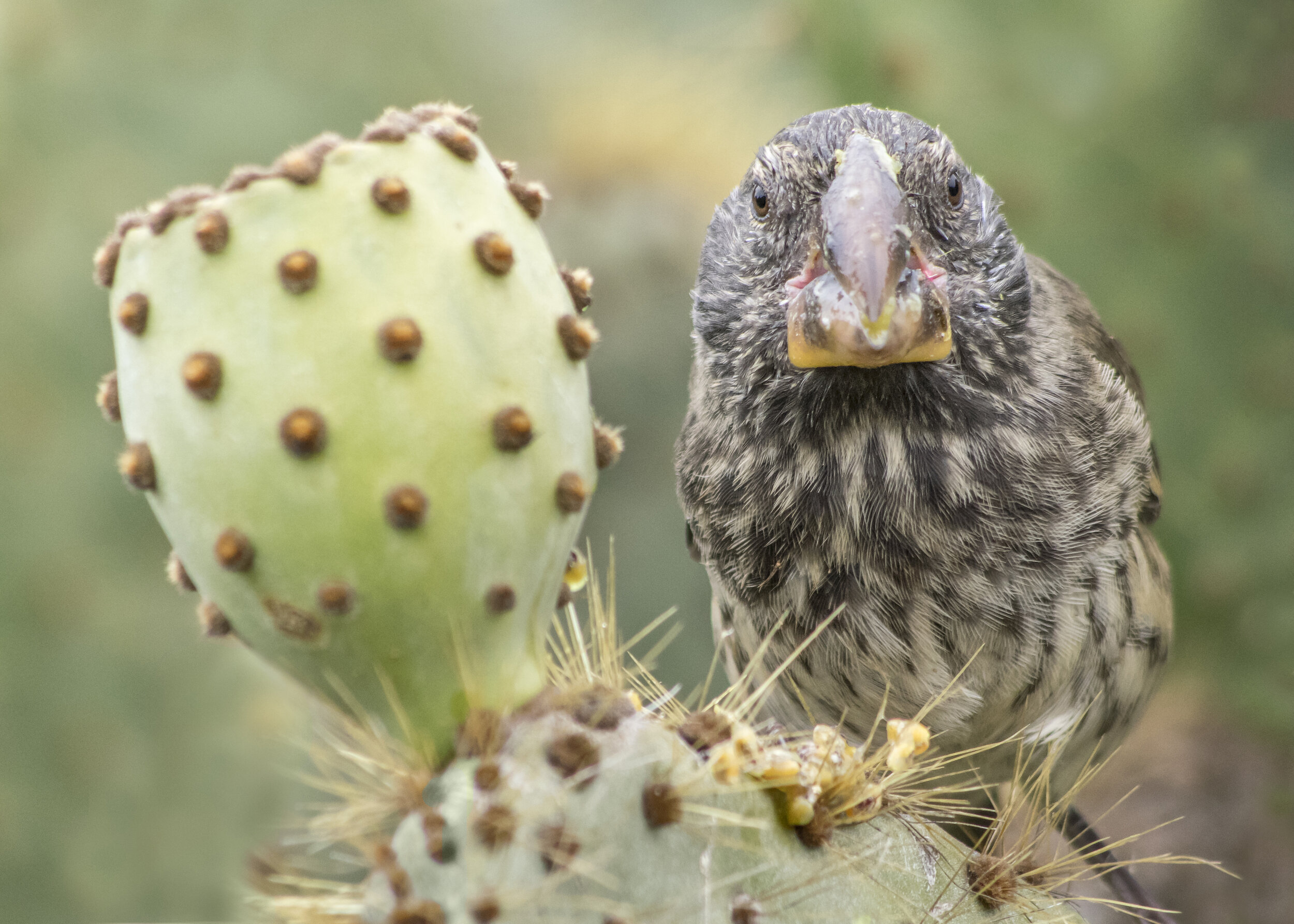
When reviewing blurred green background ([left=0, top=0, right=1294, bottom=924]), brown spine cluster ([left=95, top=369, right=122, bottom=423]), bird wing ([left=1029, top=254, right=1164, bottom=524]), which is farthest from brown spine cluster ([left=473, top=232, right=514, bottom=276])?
blurred green background ([left=0, top=0, right=1294, bottom=924])

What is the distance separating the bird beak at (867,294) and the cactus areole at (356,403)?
384mm

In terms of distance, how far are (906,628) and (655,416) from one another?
1.34 metres

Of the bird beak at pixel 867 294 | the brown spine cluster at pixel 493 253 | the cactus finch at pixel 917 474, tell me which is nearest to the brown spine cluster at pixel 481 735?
the brown spine cluster at pixel 493 253

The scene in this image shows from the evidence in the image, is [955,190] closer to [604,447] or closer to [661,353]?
[604,447]

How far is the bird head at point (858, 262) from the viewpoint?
131 cm

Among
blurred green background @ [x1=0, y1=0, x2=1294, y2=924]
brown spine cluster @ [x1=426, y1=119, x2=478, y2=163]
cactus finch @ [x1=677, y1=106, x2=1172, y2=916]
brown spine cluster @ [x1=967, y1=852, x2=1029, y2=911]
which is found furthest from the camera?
blurred green background @ [x1=0, y1=0, x2=1294, y2=924]

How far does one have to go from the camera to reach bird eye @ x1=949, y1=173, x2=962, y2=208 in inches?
63.1

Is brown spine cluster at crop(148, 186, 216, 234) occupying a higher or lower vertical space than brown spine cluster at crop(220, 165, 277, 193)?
lower

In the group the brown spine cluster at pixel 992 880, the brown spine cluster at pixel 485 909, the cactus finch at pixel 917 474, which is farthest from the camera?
the cactus finch at pixel 917 474

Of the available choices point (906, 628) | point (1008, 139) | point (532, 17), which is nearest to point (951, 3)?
point (1008, 139)

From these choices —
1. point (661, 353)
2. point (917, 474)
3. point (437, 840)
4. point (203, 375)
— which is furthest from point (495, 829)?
point (661, 353)

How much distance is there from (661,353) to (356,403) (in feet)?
6.61

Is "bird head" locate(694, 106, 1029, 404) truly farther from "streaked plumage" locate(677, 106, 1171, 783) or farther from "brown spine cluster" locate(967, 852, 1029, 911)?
"brown spine cluster" locate(967, 852, 1029, 911)

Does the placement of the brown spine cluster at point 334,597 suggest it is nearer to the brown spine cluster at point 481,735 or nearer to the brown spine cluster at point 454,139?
the brown spine cluster at point 481,735
